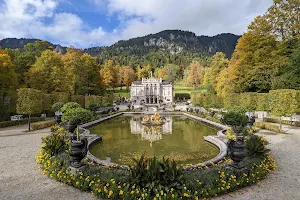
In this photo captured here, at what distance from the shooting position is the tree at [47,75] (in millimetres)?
25703

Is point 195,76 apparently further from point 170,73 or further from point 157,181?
point 157,181

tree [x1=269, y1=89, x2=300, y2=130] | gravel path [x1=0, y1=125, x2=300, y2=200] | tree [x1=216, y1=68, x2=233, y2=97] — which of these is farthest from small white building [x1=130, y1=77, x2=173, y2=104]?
gravel path [x1=0, y1=125, x2=300, y2=200]

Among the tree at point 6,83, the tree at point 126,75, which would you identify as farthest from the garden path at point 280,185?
the tree at point 126,75

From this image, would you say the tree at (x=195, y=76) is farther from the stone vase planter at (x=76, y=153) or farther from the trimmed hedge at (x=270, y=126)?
the stone vase planter at (x=76, y=153)

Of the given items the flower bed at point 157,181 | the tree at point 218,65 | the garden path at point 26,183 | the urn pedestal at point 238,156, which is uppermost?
the tree at point 218,65

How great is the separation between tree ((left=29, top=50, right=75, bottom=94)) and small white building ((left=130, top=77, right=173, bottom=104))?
33.4 m

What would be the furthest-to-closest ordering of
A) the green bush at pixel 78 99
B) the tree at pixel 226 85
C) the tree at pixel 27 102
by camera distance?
the tree at pixel 226 85 < the green bush at pixel 78 99 < the tree at pixel 27 102

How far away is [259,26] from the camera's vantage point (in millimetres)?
25375

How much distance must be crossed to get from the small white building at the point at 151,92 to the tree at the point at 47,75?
109 ft

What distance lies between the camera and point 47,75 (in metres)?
26.4

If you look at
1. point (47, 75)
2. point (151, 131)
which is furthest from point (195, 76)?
point (151, 131)

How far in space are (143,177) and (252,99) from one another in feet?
69.0

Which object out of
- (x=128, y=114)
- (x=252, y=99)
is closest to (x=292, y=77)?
(x=252, y=99)

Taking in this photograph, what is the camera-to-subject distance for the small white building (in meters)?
60.2
